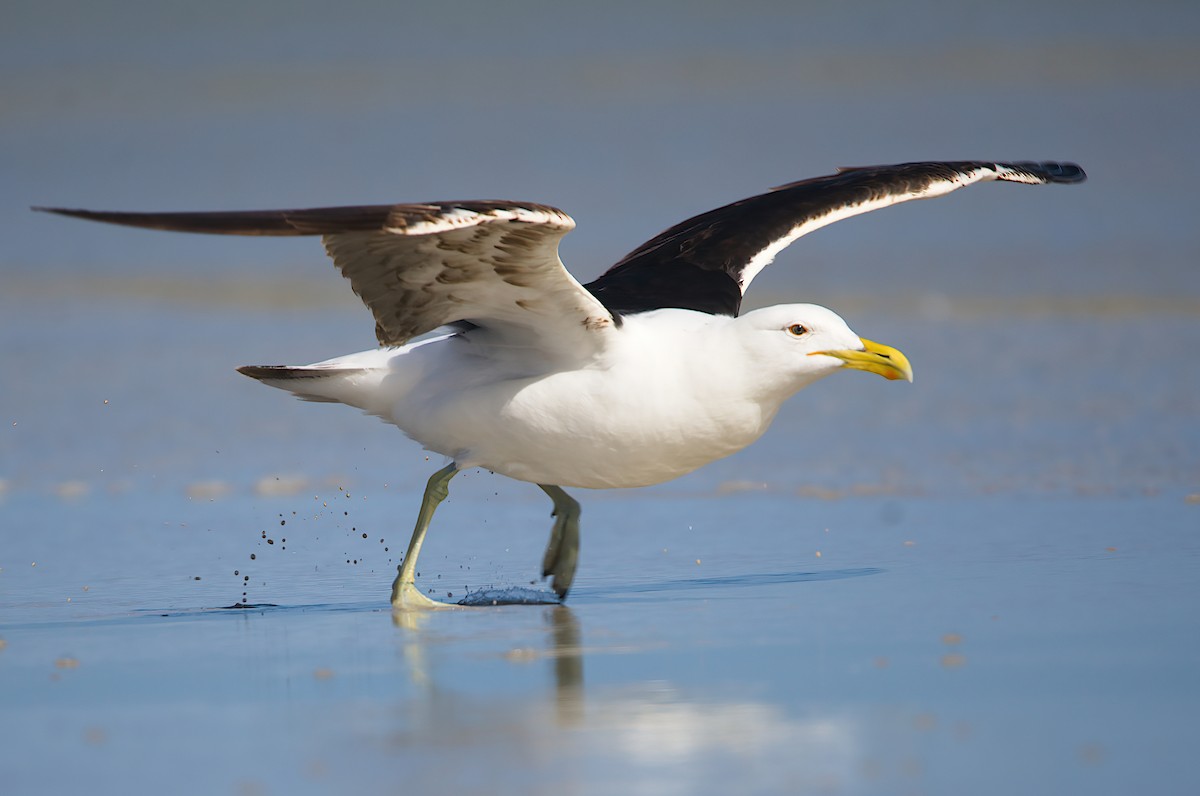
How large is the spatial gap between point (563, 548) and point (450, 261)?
4.91ft

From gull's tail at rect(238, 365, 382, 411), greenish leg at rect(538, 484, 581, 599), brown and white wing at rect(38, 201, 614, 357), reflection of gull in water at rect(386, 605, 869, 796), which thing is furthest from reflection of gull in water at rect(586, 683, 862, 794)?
gull's tail at rect(238, 365, 382, 411)

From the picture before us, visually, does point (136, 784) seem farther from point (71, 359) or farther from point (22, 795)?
point (71, 359)

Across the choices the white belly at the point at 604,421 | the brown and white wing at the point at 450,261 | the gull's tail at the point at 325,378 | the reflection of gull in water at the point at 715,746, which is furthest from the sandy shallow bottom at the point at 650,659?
the brown and white wing at the point at 450,261

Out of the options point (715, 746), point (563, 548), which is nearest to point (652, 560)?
point (563, 548)

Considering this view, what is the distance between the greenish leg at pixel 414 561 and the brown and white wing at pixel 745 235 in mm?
1035

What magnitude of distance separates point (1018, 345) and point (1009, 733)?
8738 millimetres

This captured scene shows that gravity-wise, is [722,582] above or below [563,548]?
below

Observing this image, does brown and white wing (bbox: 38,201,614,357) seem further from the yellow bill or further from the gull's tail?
the yellow bill

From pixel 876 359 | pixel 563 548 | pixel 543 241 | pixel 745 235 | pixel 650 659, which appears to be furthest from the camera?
pixel 745 235

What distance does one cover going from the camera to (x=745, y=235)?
8.30m

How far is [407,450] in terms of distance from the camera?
34.9 feet

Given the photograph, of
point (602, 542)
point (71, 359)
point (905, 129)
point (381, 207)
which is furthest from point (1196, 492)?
point (905, 129)

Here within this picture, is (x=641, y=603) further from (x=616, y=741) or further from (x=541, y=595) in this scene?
(x=616, y=741)

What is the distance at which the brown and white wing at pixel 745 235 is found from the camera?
7813 mm
